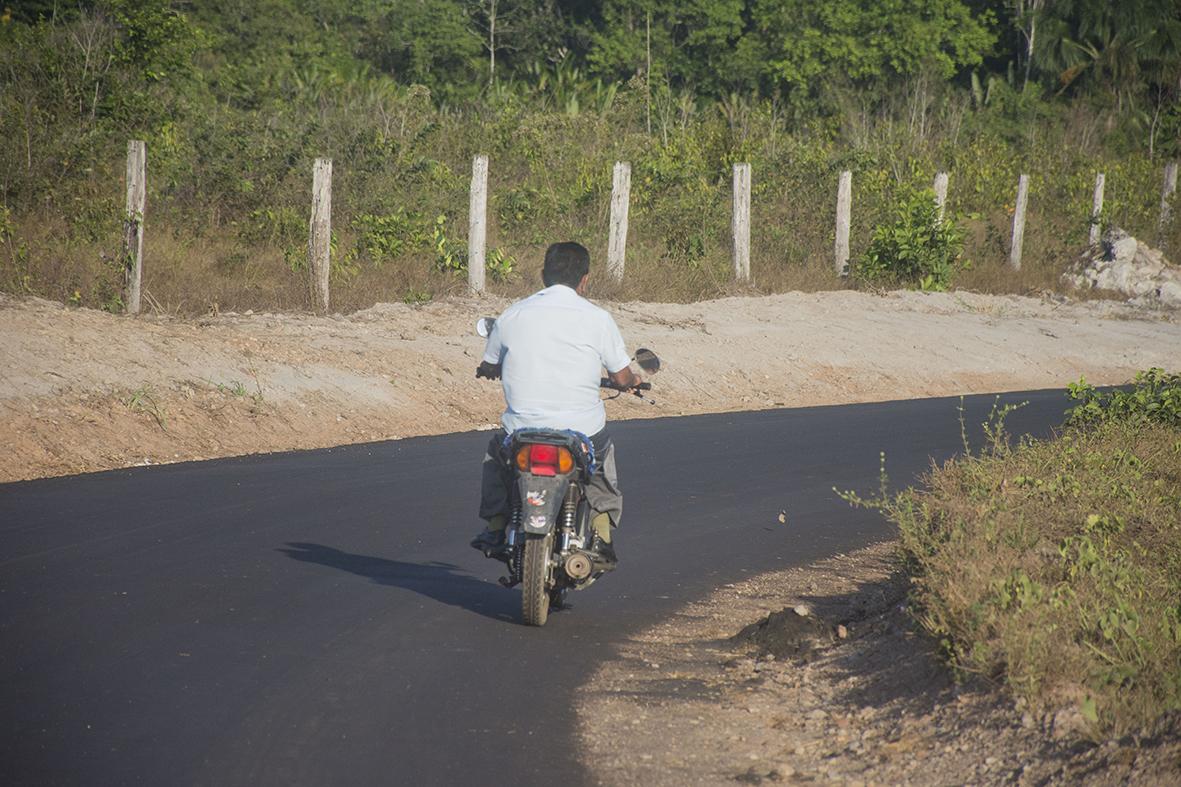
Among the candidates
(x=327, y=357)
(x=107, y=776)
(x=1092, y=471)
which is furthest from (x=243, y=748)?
(x=327, y=357)

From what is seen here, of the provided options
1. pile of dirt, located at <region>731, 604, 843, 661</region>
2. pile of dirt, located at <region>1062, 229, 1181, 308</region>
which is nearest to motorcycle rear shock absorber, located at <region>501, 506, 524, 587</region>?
pile of dirt, located at <region>731, 604, 843, 661</region>

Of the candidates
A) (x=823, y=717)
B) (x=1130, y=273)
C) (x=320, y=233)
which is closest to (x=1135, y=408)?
(x=823, y=717)

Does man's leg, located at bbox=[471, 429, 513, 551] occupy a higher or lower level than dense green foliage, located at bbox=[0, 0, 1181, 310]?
lower

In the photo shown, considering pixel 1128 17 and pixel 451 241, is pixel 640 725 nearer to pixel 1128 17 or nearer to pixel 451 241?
pixel 451 241

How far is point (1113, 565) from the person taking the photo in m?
6.46

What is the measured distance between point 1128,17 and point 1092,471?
151ft

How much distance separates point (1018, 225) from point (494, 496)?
85.8 ft

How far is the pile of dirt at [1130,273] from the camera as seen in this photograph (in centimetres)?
3046

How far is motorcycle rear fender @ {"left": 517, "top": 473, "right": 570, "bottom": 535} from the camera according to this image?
23.1 feet

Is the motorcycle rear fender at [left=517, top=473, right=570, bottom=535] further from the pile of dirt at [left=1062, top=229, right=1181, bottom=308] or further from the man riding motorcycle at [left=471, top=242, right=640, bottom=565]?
the pile of dirt at [left=1062, top=229, right=1181, bottom=308]

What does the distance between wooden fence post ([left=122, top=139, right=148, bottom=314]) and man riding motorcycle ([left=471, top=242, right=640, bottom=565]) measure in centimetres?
1030

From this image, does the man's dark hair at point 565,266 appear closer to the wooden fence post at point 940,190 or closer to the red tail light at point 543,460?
the red tail light at point 543,460

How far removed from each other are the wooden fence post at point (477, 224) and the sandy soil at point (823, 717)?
1329 centimetres

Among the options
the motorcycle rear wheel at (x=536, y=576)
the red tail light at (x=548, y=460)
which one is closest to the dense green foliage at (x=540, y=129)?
the motorcycle rear wheel at (x=536, y=576)
